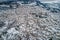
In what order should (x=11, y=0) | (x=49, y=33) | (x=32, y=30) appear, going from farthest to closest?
(x=11, y=0) < (x=32, y=30) < (x=49, y=33)

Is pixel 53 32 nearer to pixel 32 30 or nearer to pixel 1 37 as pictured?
pixel 32 30

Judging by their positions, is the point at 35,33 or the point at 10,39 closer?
the point at 10,39

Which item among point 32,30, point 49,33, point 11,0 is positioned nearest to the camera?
point 49,33

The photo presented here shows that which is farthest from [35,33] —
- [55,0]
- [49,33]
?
[55,0]

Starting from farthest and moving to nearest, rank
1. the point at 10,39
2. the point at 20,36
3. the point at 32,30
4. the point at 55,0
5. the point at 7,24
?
the point at 55,0, the point at 7,24, the point at 32,30, the point at 20,36, the point at 10,39

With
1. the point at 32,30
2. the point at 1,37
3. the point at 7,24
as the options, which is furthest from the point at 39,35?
the point at 7,24

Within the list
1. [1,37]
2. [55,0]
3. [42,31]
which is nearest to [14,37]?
[1,37]

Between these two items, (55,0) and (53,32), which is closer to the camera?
(53,32)

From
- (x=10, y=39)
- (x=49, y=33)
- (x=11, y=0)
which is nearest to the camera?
(x=10, y=39)

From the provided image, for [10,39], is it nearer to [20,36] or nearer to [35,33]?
[20,36]
